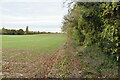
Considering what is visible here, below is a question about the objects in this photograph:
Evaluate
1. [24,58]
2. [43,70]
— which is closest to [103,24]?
[43,70]

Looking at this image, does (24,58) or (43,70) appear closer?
(43,70)

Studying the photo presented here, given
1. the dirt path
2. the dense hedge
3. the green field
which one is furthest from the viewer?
the green field

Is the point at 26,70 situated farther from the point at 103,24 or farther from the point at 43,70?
the point at 103,24

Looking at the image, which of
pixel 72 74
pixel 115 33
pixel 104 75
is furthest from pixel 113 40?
pixel 72 74

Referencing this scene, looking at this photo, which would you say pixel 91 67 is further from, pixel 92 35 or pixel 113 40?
pixel 113 40

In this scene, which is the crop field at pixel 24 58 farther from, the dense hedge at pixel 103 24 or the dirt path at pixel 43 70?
the dense hedge at pixel 103 24

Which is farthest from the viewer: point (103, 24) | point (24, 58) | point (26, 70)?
point (24, 58)

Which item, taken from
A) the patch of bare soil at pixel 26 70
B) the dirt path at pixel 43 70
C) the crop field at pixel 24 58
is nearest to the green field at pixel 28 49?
the crop field at pixel 24 58

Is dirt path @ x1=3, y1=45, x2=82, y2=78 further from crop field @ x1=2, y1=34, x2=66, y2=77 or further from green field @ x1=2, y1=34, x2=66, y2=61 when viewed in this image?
green field @ x1=2, y1=34, x2=66, y2=61

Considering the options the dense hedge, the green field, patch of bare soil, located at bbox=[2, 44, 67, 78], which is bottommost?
the green field

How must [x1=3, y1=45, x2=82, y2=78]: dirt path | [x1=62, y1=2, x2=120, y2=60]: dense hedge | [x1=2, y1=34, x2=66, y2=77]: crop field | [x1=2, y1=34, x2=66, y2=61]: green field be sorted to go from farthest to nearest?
[x1=2, y1=34, x2=66, y2=61]: green field < [x1=2, y1=34, x2=66, y2=77]: crop field < [x1=3, y1=45, x2=82, y2=78]: dirt path < [x1=62, y1=2, x2=120, y2=60]: dense hedge

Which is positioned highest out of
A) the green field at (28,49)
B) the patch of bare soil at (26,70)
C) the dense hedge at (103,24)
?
the dense hedge at (103,24)

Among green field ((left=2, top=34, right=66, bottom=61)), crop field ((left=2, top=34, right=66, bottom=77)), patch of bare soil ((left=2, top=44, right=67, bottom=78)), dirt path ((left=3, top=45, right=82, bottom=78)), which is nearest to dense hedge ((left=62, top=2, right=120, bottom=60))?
dirt path ((left=3, top=45, right=82, bottom=78))

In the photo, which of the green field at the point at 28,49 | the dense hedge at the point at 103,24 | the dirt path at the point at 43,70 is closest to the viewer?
the dense hedge at the point at 103,24
